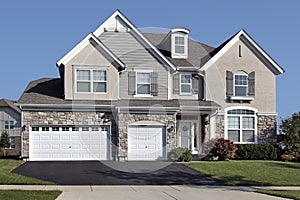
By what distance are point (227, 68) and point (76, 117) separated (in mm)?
10833

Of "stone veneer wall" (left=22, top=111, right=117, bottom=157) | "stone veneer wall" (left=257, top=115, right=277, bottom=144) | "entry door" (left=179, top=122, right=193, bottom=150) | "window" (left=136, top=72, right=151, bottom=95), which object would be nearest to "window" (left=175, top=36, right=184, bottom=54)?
"window" (left=136, top=72, right=151, bottom=95)

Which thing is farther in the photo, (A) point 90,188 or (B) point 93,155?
(B) point 93,155

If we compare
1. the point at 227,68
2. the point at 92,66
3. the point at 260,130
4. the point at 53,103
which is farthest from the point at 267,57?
the point at 53,103

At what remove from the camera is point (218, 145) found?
86.1 feet

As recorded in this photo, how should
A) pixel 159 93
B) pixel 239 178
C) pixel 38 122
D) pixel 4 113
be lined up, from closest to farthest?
pixel 239 178
pixel 38 122
pixel 159 93
pixel 4 113

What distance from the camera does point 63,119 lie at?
25.0m

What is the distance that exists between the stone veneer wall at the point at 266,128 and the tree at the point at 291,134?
66 cm

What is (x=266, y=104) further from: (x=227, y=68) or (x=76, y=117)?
(x=76, y=117)

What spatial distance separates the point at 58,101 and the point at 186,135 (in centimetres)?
874

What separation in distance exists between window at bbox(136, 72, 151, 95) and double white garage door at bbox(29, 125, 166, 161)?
Result: 2842 millimetres

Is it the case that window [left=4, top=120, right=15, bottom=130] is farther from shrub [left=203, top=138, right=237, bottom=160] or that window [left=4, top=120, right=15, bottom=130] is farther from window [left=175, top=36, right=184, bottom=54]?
shrub [left=203, top=138, right=237, bottom=160]

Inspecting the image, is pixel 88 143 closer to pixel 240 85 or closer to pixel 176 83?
pixel 176 83

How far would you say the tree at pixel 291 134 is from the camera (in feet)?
92.2

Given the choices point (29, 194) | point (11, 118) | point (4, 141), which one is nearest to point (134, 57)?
point (29, 194)
